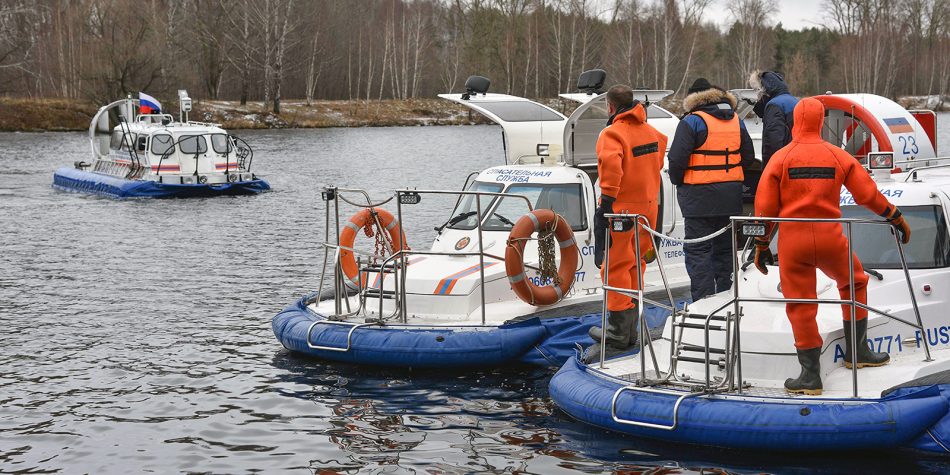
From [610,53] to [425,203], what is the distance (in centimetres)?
5270

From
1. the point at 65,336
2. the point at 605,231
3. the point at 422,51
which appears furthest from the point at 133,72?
the point at 605,231

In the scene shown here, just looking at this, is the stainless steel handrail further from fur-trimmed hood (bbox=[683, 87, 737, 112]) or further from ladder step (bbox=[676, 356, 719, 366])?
fur-trimmed hood (bbox=[683, 87, 737, 112])

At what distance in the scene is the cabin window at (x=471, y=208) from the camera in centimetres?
1272

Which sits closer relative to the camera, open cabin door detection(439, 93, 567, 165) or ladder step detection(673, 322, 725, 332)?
ladder step detection(673, 322, 725, 332)

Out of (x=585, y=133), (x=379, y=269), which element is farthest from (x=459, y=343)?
(x=585, y=133)

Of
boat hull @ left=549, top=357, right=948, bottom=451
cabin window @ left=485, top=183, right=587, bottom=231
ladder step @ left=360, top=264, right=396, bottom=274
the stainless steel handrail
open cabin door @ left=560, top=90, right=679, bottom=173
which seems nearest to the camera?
boat hull @ left=549, top=357, right=948, bottom=451

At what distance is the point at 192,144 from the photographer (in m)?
32.4

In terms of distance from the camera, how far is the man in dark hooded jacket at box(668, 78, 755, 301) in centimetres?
1006

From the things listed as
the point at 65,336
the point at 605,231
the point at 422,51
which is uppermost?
the point at 422,51

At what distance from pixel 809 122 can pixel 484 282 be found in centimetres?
420

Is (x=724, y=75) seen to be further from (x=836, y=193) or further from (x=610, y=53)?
(x=836, y=193)

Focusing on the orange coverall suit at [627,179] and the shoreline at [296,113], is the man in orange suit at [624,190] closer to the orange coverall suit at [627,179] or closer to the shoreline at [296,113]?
the orange coverall suit at [627,179]

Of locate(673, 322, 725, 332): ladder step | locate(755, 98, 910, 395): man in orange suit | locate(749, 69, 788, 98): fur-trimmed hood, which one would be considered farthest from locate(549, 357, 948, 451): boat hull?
locate(749, 69, 788, 98): fur-trimmed hood

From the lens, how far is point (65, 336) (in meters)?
13.6
